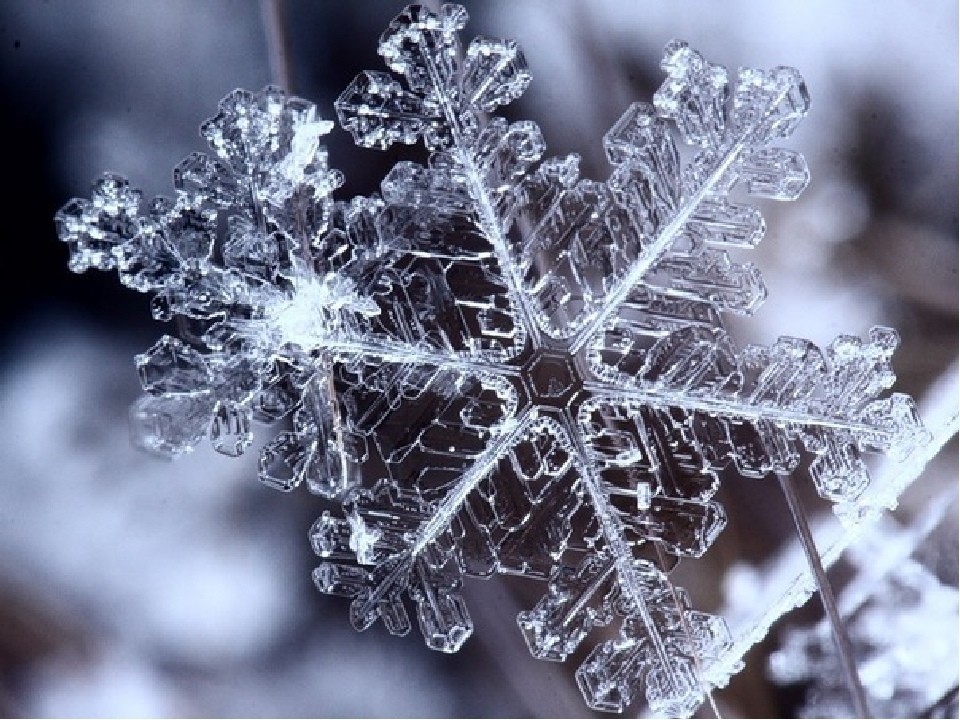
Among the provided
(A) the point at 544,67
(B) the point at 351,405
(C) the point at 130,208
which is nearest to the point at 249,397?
(B) the point at 351,405

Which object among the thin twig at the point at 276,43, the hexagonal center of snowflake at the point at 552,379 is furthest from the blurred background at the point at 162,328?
the hexagonal center of snowflake at the point at 552,379

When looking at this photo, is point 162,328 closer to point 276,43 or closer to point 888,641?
point 276,43

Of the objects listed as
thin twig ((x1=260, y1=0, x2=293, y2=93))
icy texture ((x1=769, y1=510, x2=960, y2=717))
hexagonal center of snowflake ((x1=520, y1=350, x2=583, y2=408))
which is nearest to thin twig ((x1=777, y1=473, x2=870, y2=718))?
icy texture ((x1=769, y1=510, x2=960, y2=717))

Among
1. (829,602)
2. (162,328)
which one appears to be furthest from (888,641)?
(162,328)

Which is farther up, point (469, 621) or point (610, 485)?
point (610, 485)

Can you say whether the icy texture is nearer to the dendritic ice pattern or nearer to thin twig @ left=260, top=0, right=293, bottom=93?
the dendritic ice pattern

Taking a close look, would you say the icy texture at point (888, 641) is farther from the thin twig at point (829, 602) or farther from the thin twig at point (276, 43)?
the thin twig at point (276, 43)

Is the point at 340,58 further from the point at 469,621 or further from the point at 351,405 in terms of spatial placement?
the point at 469,621
